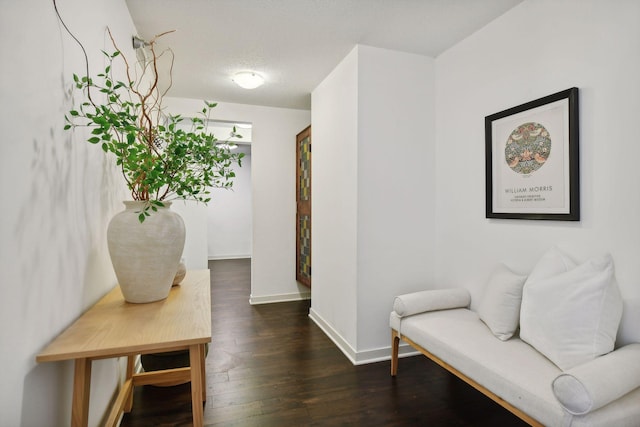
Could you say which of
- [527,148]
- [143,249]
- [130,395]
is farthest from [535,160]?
[130,395]

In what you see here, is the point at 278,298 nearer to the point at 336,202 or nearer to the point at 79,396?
the point at 336,202

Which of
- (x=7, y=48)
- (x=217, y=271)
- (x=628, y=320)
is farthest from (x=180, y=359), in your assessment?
(x=217, y=271)

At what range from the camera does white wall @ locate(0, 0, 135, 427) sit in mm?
833

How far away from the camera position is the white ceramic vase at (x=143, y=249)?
1.27m

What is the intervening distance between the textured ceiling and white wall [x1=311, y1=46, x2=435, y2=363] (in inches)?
8.4

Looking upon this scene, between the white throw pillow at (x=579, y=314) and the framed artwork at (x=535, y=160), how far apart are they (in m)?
0.41

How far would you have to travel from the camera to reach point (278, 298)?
4.28 m

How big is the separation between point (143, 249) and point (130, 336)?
1.22ft

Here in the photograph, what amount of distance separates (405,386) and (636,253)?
4.98 feet

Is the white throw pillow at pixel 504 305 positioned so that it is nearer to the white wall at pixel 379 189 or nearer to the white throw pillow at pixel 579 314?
the white throw pillow at pixel 579 314

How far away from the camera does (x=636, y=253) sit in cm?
151

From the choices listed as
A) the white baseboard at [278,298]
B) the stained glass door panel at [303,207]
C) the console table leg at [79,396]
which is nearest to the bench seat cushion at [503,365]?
the console table leg at [79,396]

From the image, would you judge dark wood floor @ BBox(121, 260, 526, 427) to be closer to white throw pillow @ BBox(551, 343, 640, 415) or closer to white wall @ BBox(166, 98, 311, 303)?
white throw pillow @ BBox(551, 343, 640, 415)

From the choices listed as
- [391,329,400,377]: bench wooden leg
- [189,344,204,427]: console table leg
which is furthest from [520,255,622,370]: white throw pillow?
[189,344,204,427]: console table leg
